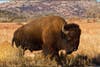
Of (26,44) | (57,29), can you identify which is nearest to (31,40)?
(26,44)

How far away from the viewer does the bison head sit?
1164cm

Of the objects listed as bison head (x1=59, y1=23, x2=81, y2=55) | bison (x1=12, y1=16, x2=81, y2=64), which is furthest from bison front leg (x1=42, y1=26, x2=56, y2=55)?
bison head (x1=59, y1=23, x2=81, y2=55)

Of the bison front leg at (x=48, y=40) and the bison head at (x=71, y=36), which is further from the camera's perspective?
the bison front leg at (x=48, y=40)

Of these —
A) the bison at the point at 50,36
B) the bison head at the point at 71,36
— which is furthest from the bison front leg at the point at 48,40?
the bison head at the point at 71,36

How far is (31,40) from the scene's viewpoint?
13.0m

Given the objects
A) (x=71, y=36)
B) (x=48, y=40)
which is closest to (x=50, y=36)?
(x=48, y=40)

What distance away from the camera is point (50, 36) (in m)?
12.3

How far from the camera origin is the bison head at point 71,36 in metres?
11.6

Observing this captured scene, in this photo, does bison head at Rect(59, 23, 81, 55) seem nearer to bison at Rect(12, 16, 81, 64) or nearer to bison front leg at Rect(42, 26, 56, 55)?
bison at Rect(12, 16, 81, 64)

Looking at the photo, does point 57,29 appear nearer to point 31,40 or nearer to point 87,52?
point 31,40

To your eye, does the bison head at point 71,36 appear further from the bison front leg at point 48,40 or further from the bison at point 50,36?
the bison front leg at point 48,40

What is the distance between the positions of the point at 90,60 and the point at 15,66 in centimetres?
324

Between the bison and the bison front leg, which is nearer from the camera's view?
the bison

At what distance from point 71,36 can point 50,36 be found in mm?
921
